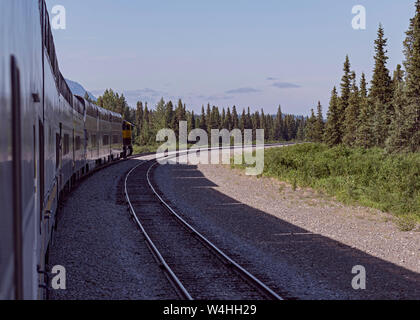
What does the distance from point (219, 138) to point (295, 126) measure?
224 ft

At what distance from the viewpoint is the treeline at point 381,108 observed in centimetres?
4097

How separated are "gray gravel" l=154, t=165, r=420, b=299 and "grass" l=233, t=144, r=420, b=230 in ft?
3.12

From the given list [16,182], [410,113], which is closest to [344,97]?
[410,113]

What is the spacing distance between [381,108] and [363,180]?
3859cm

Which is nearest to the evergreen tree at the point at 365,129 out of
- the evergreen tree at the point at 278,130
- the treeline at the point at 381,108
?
the treeline at the point at 381,108

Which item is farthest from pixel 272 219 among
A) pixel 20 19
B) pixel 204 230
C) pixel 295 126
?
pixel 295 126

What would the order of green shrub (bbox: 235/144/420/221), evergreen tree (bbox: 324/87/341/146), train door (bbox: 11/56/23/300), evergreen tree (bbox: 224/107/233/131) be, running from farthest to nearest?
evergreen tree (bbox: 224/107/233/131) < evergreen tree (bbox: 324/87/341/146) < green shrub (bbox: 235/144/420/221) < train door (bbox: 11/56/23/300)

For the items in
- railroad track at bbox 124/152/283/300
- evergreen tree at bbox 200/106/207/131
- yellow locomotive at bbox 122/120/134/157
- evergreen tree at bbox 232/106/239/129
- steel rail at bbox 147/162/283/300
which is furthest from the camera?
evergreen tree at bbox 232/106/239/129

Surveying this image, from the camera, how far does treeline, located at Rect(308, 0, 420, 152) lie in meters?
41.0

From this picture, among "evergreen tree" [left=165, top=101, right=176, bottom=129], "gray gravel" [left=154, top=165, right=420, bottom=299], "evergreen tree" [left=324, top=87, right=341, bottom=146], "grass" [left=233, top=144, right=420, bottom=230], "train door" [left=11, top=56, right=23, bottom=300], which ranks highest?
"evergreen tree" [left=165, top=101, right=176, bottom=129]

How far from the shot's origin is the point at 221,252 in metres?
10.4

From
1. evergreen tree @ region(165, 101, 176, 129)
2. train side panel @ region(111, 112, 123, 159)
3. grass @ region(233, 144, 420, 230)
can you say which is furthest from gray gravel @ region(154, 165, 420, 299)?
evergreen tree @ region(165, 101, 176, 129)

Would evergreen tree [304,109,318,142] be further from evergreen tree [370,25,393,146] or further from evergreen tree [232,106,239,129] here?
evergreen tree [232,106,239,129]
